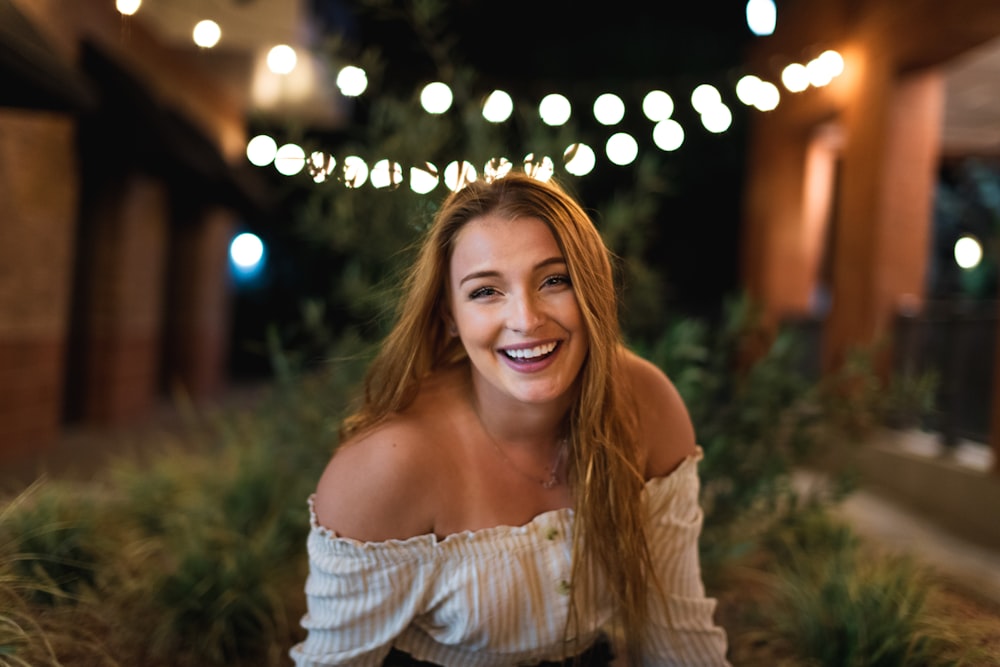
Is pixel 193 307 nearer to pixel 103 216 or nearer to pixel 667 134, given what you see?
pixel 103 216

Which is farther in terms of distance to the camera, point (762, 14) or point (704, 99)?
point (704, 99)

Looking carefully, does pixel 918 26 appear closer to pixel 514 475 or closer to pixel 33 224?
pixel 514 475

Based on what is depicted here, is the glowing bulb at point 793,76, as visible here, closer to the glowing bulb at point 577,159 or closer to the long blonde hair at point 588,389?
the glowing bulb at point 577,159

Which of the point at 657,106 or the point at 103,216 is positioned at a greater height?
the point at 657,106

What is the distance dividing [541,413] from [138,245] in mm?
6855

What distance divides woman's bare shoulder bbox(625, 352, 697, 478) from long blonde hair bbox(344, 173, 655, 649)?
0.08 m

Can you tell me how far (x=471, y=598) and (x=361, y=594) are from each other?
0.23 m

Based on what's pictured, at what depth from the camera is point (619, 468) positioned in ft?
6.22

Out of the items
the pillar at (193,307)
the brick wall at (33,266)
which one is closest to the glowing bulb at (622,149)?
the brick wall at (33,266)

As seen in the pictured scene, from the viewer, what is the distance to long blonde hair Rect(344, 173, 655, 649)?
184 cm

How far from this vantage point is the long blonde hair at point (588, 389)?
1.84 meters

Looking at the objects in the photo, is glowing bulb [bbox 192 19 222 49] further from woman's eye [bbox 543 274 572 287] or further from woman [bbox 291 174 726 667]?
woman's eye [bbox 543 274 572 287]

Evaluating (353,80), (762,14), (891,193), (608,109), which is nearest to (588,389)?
(353,80)

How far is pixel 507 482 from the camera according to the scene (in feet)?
6.48
